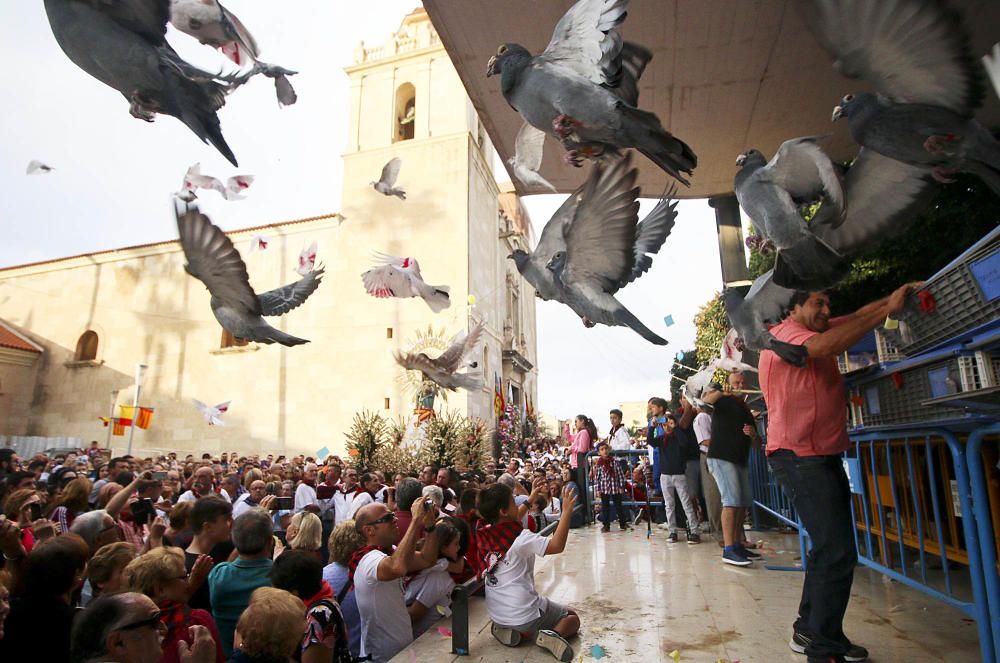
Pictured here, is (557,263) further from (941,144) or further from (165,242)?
(165,242)

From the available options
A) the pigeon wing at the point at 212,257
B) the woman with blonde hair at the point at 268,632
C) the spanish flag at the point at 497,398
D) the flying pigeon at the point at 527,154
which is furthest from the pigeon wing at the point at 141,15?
the spanish flag at the point at 497,398

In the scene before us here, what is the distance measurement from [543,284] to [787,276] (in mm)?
1344

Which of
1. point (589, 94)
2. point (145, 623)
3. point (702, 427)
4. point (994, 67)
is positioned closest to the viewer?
point (145, 623)

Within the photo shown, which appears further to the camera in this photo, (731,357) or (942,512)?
(731,357)

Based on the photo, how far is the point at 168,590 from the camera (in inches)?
102

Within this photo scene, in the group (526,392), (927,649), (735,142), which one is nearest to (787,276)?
(927,649)

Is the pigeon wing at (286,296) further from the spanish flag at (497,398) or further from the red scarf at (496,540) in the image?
the spanish flag at (497,398)

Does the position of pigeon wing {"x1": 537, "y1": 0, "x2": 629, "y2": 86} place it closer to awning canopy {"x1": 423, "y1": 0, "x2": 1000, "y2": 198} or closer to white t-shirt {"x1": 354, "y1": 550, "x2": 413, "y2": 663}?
awning canopy {"x1": 423, "y1": 0, "x2": 1000, "y2": 198}

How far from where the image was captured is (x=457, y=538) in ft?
14.8

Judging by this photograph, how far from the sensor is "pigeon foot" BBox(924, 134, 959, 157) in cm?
246

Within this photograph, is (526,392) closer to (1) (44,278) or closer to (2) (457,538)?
(1) (44,278)

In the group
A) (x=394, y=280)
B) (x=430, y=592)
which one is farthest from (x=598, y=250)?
(x=394, y=280)

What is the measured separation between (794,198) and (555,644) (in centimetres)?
267

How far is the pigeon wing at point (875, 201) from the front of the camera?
289 cm
